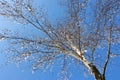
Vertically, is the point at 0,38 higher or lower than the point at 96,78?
higher

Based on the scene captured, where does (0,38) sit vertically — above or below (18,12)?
below

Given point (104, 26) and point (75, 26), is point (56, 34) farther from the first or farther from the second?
point (104, 26)

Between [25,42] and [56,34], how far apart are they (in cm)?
128

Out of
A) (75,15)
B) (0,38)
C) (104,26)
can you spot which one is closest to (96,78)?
(104,26)

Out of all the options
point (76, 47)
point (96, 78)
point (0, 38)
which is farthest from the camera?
→ point (0, 38)

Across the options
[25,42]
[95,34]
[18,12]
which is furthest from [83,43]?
[18,12]

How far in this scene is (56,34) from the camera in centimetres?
1107

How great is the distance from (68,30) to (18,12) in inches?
86.4

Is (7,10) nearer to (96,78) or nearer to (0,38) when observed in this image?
(0,38)

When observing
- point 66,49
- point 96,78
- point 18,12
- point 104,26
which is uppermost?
point 18,12

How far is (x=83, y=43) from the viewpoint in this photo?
1069cm

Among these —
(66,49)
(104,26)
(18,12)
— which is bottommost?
(66,49)

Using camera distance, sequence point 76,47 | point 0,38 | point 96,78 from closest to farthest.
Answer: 1. point 96,78
2. point 76,47
3. point 0,38

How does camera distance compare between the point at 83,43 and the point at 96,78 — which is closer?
the point at 96,78
